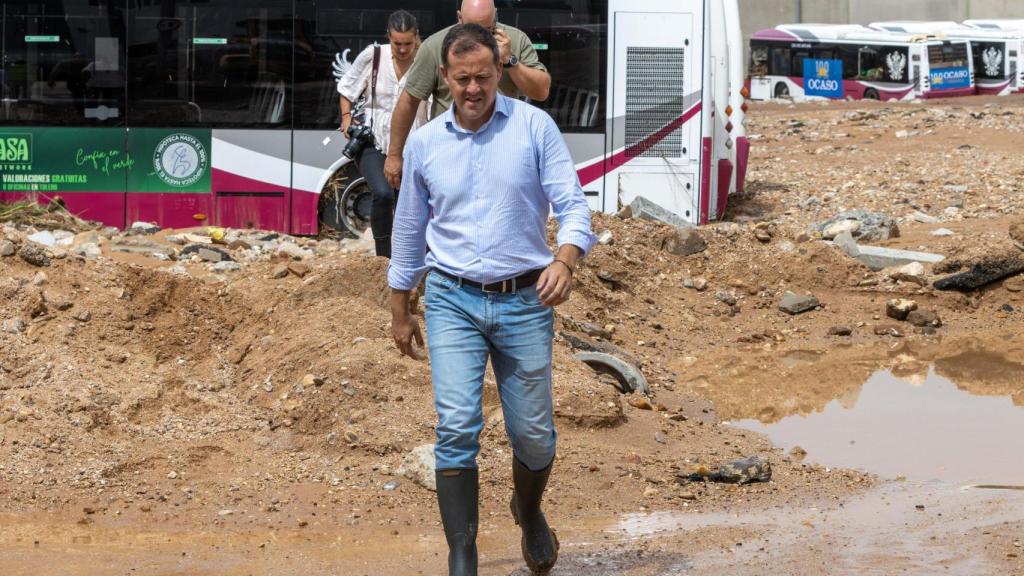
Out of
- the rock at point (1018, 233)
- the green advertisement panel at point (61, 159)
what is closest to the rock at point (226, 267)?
the green advertisement panel at point (61, 159)

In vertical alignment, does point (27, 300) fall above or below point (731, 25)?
below

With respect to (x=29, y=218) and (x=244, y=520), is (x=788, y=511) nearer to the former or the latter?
(x=244, y=520)

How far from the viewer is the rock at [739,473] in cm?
652

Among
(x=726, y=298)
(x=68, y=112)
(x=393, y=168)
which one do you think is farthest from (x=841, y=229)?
(x=393, y=168)

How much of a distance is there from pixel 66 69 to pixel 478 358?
36.0ft

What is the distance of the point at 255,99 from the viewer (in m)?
14.6

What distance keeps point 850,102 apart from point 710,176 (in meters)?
25.1

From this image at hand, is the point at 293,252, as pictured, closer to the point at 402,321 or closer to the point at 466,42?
the point at 402,321

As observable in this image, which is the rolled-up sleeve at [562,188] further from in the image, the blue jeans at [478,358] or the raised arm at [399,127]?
the raised arm at [399,127]

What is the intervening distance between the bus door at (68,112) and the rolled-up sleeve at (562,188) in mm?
10697

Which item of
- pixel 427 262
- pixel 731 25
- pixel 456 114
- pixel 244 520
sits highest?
pixel 731 25

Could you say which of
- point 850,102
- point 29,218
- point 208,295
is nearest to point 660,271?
point 208,295

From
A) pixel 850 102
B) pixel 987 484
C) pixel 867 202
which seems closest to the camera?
pixel 987 484

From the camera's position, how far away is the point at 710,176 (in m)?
15.3
